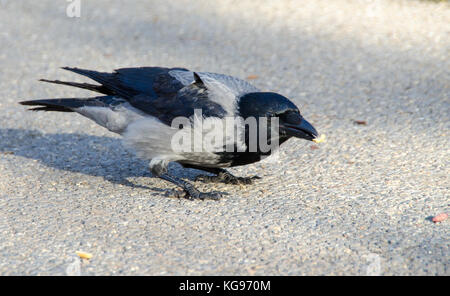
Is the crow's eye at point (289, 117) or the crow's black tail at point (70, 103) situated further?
the crow's black tail at point (70, 103)

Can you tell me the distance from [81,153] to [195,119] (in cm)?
157

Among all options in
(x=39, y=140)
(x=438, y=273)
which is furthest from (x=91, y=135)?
(x=438, y=273)

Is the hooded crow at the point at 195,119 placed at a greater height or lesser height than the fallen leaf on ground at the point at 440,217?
greater

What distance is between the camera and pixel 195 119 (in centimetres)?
455

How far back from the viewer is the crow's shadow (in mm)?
5281

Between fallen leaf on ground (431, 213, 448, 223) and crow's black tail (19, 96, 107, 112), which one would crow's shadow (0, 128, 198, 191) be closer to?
crow's black tail (19, 96, 107, 112)

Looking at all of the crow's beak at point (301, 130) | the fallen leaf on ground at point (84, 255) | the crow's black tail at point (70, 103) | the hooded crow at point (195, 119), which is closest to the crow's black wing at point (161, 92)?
the hooded crow at point (195, 119)

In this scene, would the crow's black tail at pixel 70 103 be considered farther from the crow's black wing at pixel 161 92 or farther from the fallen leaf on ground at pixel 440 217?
the fallen leaf on ground at pixel 440 217

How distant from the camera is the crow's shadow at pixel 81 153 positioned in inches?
208

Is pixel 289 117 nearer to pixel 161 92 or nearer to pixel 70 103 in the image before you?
pixel 161 92

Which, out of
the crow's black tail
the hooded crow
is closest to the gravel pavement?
the hooded crow

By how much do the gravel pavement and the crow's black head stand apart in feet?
1.72

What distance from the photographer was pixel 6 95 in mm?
7117
